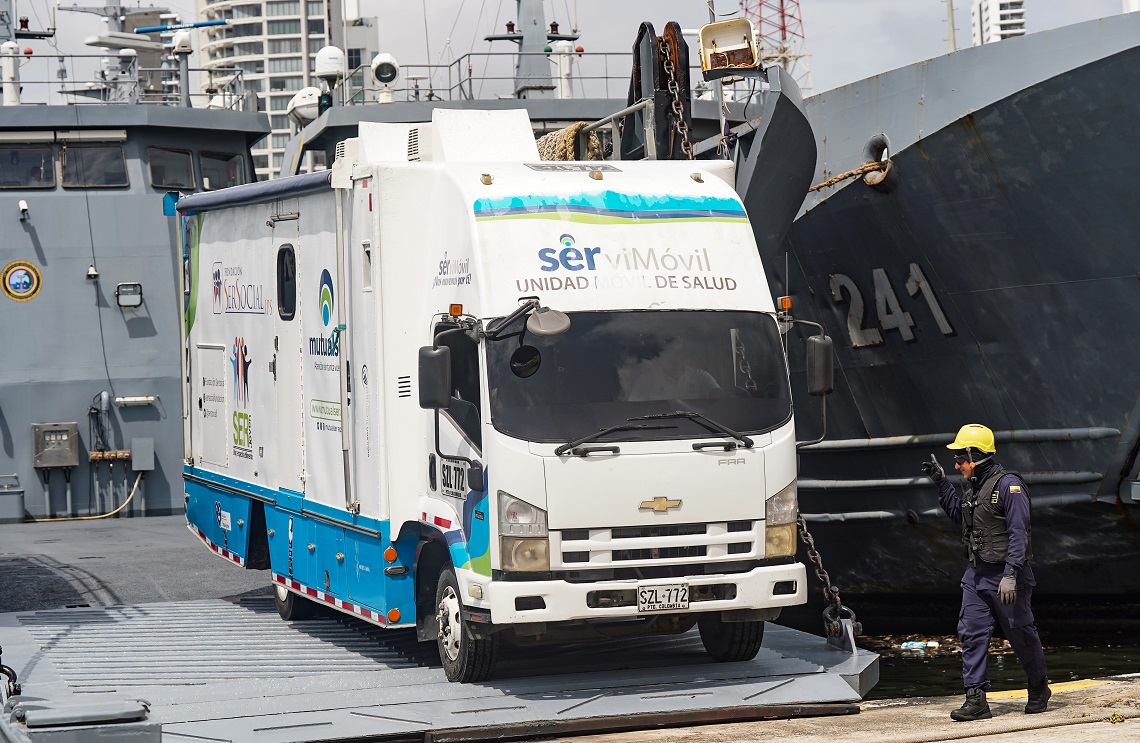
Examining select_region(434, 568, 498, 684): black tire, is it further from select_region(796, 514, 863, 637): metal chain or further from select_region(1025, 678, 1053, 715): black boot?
select_region(1025, 678, 1053, 715): black boot

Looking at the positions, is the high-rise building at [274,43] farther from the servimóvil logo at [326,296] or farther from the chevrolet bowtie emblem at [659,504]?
the chevrolet bowtie emblem at [659,504]

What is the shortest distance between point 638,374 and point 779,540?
4.14 ft

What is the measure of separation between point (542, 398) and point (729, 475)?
114 cm

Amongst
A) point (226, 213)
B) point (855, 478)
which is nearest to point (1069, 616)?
point (855, 478)

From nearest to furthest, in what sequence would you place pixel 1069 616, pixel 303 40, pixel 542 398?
pixel 542 398, pixel 1069 616, pixel 303 40

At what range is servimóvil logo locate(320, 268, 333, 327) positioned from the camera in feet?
32.9

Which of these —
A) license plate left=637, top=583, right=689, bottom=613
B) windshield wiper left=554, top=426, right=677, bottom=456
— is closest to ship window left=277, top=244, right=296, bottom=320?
windshield wiper left=554, top=426, right=677, bottom=456

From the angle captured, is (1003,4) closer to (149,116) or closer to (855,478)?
(855,478)

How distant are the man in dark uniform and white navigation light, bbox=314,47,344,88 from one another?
14.2 m

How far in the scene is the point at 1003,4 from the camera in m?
15.7

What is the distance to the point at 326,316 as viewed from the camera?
33.2ft

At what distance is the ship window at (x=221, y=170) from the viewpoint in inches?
818

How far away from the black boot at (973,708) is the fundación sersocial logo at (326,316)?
4.46m

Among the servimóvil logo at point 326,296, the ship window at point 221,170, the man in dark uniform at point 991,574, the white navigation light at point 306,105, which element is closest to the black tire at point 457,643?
the servimóvil logo at point 326,296
